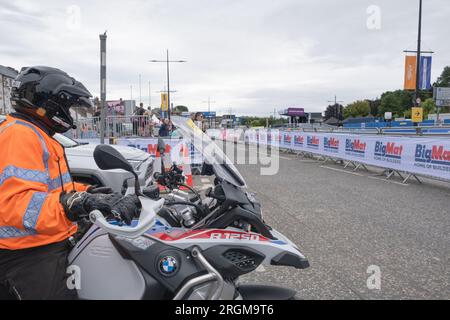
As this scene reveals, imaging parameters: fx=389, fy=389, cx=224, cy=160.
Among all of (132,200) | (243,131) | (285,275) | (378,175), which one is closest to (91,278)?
(132,200)

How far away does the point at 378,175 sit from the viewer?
1220 cm

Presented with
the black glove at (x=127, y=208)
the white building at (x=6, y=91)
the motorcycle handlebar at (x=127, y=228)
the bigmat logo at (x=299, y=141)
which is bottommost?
the bigmat logo at (x=299, y=141)

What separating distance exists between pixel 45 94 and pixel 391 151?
37.0 feet

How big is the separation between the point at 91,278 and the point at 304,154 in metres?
19.4

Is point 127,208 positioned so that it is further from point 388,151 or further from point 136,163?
point 388,151

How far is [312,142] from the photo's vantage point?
18531 millimetres

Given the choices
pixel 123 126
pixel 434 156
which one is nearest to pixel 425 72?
pixel 434 156

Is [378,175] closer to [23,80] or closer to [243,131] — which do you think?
[23,80]

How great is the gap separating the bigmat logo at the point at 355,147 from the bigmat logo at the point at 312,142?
324cm

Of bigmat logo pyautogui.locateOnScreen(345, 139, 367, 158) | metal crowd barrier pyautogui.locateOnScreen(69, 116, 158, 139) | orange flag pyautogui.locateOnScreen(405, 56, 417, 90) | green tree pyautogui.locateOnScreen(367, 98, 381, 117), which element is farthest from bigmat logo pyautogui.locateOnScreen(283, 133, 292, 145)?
green tree pyautogui.locateOnScreen(367, 98, 381, 117)

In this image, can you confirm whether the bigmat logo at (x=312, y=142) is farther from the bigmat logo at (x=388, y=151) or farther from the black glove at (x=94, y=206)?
the black glove at (x=94, y=206)


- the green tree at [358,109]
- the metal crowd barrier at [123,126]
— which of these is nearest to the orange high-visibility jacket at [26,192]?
the metal crowd barrier at [123,126]

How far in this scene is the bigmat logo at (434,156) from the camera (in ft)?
31.1

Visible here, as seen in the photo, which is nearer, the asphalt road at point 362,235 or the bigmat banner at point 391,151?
the asphalt road at point 362,235
